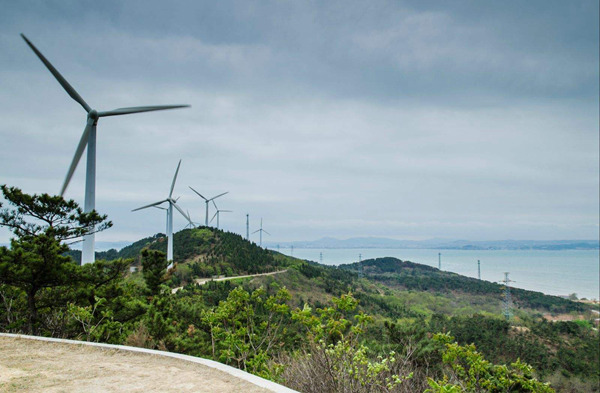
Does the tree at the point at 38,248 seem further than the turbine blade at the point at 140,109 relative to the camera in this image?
No

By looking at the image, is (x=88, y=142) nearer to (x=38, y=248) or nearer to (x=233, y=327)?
(x=38, y=248)

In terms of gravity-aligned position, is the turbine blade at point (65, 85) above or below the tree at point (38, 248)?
above

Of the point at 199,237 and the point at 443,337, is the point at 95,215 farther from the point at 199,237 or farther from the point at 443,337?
the point at 199,237

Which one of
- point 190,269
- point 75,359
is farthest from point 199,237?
point 75,359

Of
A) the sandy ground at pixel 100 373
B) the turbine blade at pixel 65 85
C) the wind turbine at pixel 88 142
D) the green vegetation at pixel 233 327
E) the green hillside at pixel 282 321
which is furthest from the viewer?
the turbine blade at pixel 65 85

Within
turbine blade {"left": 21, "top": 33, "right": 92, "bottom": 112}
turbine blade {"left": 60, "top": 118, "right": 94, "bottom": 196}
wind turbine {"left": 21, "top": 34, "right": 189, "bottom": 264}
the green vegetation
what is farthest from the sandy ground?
turbine blade {"left": 21, "top": 33, "right": 92, "bottom": 112}

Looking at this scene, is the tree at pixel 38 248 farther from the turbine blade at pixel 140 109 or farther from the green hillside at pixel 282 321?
the turbine blade at pixel 140 109

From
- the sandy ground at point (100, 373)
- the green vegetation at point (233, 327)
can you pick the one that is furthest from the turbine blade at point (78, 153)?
the sandy ground at point (100, 373)
